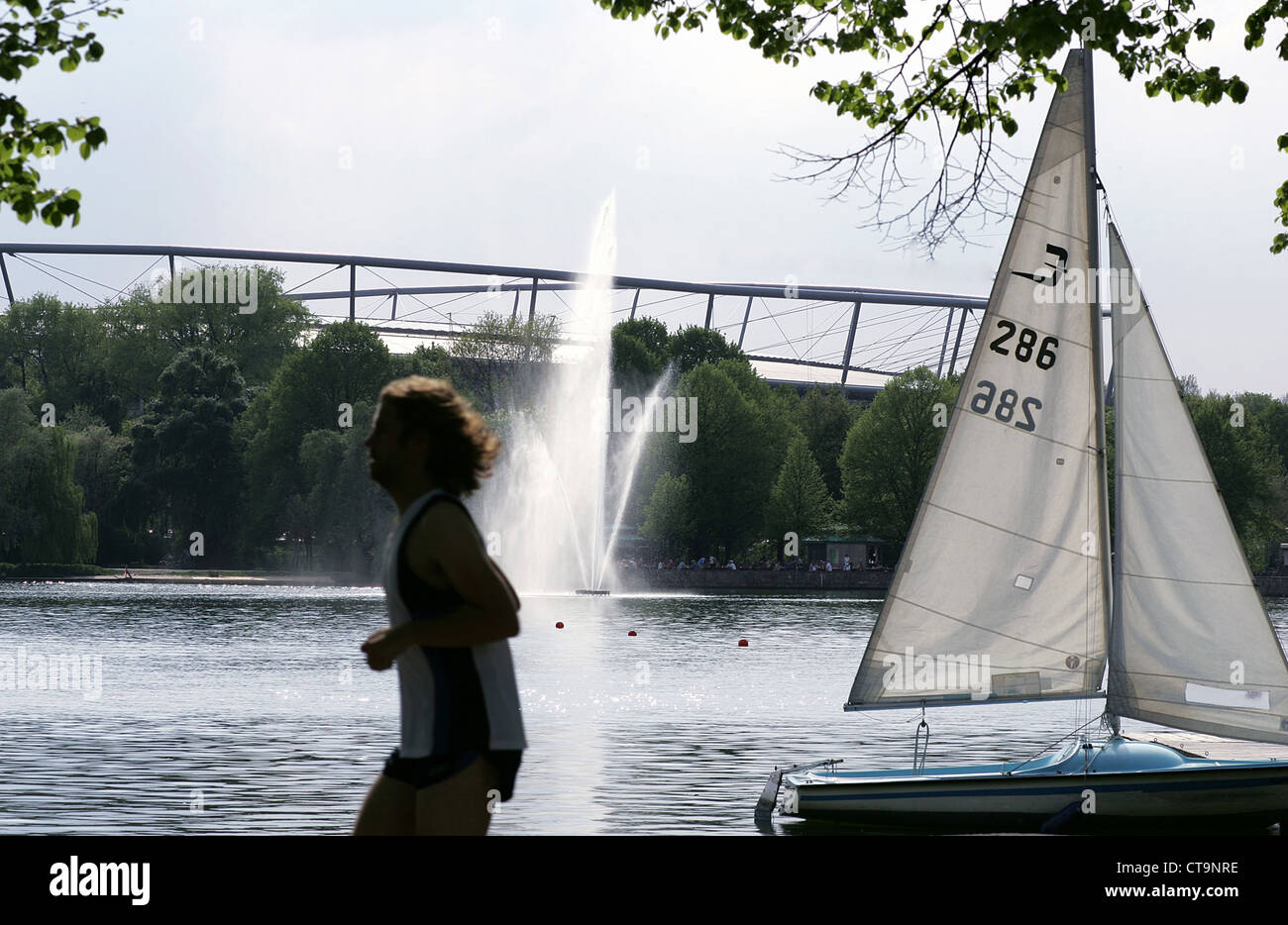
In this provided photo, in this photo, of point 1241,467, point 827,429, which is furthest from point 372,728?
point 827,429

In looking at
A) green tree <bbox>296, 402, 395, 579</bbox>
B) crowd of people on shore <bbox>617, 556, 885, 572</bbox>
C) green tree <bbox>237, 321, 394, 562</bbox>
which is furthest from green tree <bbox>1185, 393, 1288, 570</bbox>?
green tree <bbox>237, 321, 394, 562</bbox>

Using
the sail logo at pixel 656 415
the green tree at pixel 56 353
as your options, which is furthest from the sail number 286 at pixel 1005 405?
the green tree at pixel 56 353

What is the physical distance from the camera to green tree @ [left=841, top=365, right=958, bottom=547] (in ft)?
328

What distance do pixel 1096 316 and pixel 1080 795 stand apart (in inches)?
174

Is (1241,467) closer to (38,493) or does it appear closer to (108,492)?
(108,492)

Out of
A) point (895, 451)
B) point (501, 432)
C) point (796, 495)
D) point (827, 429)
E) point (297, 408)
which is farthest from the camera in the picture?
point (827, 429)

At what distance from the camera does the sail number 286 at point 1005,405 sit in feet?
52.0

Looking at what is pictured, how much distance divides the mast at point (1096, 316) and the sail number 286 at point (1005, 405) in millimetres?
640

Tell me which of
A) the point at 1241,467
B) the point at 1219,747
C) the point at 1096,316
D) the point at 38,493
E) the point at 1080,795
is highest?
the point at 1241,467

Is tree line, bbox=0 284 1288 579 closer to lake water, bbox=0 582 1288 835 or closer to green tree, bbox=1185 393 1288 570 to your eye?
green tree, bbox=1185 393 1288 570

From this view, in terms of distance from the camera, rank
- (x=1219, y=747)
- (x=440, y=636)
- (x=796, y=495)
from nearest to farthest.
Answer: (x=440, y=636) → (x=1219, y=747) → (x=796, y=495)

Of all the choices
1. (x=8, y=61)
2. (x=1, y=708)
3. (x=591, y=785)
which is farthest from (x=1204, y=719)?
(x=1, y=708)

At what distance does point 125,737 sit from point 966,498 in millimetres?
14448

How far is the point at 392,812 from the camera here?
215 inches
